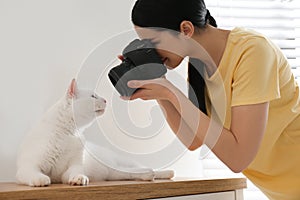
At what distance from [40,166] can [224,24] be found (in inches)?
34.9

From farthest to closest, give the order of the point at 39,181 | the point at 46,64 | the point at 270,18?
the point at 270,18 → the point at 46,64 → the point at 39,181

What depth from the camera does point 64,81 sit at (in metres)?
1.23

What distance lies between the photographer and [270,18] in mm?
1640

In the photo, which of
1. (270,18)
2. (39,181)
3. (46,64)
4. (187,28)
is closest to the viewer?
(39,181)

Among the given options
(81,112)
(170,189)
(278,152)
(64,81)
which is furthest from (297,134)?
(64,81)

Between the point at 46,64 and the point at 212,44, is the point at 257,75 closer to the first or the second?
the point at 212,44

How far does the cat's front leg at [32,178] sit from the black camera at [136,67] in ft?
0.75

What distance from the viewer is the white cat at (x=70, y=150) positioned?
3.15 feet

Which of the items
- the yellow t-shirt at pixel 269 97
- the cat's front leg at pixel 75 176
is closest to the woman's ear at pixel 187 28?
the yellow t-shirt at pixel 269 97

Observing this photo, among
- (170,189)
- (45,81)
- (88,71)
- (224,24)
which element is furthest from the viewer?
(224,24)

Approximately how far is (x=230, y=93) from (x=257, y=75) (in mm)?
104

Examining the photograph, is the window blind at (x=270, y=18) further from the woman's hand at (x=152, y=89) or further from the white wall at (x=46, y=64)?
the woman's hand at (x=152, y=89)

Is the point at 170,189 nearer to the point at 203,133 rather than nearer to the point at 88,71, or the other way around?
the point at 203,133

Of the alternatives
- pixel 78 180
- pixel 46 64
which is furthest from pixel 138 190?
pixel 46 64
